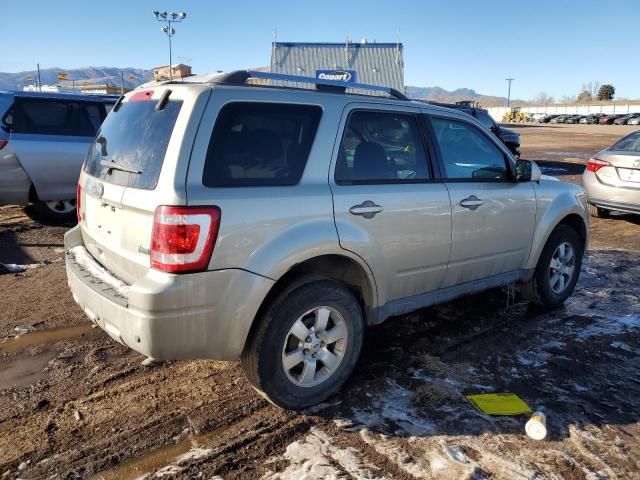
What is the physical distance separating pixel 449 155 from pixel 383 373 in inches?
66.1

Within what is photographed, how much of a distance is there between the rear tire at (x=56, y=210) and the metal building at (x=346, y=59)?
30.6 feet

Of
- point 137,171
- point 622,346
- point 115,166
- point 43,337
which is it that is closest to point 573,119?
point 622,346

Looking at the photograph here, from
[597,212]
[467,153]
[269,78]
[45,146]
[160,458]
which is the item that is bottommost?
[160,458]

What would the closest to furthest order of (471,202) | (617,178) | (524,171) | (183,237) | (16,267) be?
(183,237) < (471,202) < (524,171) < (16,267) < (617,178)

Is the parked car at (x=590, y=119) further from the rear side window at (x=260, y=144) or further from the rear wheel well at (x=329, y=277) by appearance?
the rear side window at (x=260, y=144)

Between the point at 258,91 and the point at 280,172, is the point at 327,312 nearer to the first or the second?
the point at 280,172

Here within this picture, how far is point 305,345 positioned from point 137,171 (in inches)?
54.1

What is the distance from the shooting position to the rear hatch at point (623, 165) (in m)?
8.12

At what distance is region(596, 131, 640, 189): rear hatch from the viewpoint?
8117mm

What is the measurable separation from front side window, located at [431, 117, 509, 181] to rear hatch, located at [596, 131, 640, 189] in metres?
4.93

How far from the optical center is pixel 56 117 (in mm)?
→ 7668

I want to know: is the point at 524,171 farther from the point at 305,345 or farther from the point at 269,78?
the point at 305,345

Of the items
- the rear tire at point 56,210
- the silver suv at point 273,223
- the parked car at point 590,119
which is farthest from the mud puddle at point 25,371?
the parked car at point 590,119

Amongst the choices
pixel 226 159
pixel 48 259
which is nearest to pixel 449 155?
pixel 226 159
